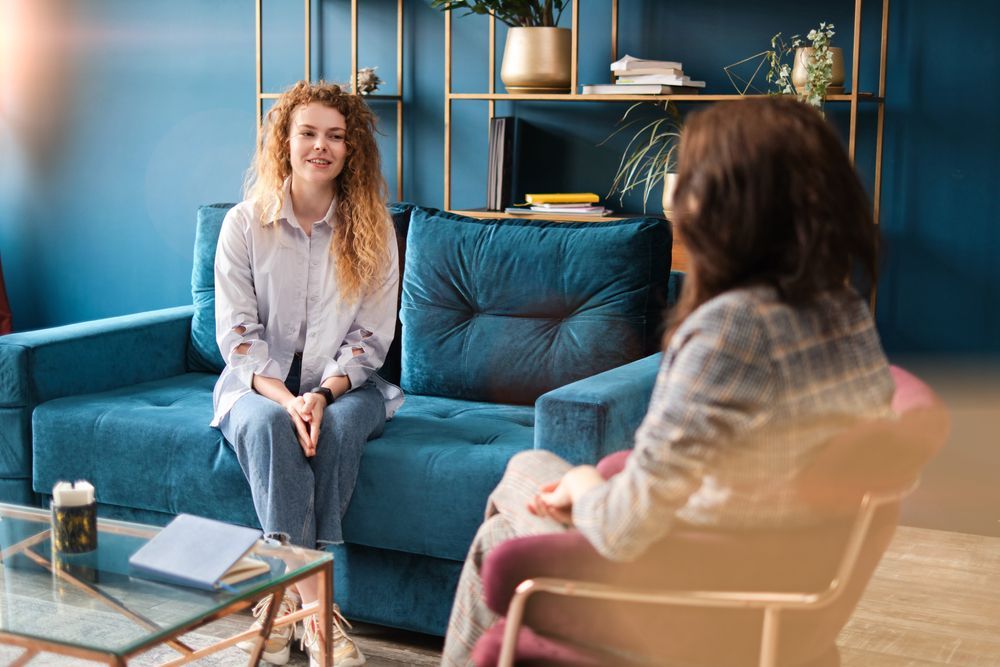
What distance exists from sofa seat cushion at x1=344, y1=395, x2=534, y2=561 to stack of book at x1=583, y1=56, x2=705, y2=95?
4.81 feet

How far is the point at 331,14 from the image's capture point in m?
4.22

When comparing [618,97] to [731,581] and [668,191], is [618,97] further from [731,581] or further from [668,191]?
[731,581]

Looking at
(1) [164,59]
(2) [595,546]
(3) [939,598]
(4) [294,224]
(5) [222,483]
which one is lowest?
(3) [939,598]

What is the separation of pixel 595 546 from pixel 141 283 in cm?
367

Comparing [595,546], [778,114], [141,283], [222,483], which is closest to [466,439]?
[222,483]

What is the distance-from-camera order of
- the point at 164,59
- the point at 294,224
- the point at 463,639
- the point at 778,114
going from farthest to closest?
1. the point at 164,59
2. the point at 294,224
3. the point at 463,639
4. the point at 778,114

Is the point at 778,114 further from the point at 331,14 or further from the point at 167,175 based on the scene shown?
the point at 167,175

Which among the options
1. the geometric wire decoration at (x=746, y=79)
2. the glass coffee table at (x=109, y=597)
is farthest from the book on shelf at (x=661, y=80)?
the glass coffee table at (x=109, y=597)

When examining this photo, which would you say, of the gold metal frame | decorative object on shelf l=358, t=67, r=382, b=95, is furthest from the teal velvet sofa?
decorative object on shelf l=358, t=67, r=382, b=95

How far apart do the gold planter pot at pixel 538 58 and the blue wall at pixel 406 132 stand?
0.25 m

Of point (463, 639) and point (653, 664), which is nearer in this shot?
point (653, 664)

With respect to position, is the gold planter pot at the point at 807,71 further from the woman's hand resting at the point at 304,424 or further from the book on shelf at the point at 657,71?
the woman's hand resting at the point at 304,424

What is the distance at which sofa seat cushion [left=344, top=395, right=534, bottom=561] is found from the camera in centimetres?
229

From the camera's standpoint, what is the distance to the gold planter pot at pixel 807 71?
3354mm
